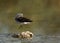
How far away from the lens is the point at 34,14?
19.0ft

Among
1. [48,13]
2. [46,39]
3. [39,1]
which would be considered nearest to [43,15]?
[48,13]

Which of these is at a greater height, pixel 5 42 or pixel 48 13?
pixel 48 13

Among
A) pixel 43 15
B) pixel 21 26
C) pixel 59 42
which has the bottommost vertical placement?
pixel 59 42

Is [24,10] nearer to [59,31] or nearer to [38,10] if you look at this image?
[38,10]

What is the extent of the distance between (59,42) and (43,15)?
7.34ft

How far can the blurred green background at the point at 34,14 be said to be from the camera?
4840 mm

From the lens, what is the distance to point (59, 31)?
443 centimetres

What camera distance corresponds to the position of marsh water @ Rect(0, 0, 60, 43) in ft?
15.8

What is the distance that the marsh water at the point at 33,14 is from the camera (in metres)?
4.81

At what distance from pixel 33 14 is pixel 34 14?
2 cm

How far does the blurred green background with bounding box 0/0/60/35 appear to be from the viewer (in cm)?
484

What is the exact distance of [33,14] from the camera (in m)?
5.79

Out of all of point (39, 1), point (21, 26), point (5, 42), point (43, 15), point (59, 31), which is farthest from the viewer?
point (39, 1)

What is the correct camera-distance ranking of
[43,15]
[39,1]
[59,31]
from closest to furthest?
[59,31] < [43,15] < [39,1]
